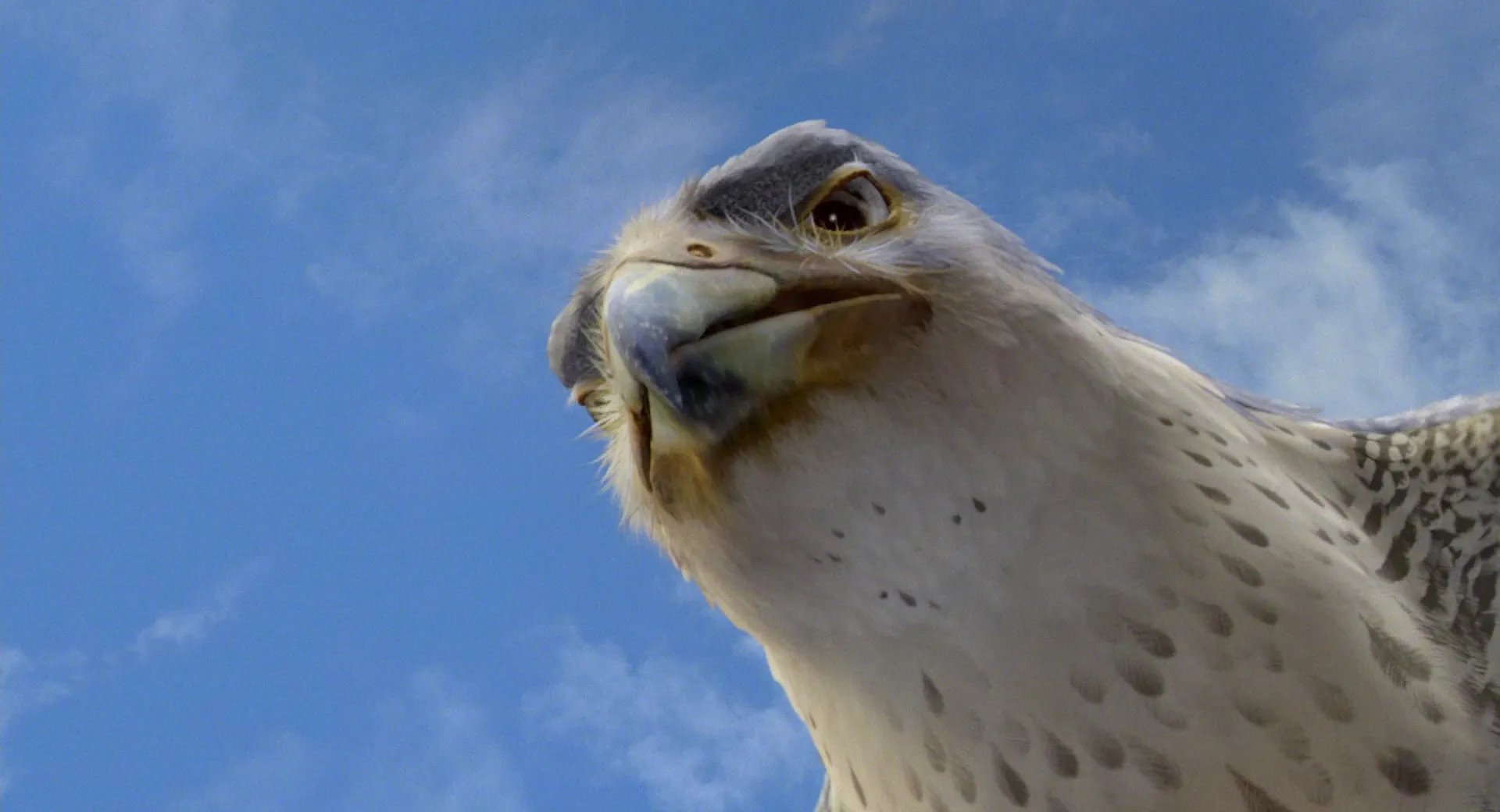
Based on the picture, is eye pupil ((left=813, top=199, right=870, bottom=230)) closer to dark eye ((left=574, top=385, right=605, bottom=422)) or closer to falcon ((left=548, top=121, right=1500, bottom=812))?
falcon ((left=548, top=121, right=1500, bottom=812))

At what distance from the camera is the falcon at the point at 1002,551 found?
1.16m

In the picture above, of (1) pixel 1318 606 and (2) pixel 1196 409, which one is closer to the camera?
(1) pixel 1318 606

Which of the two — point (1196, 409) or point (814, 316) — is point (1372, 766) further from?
point (814, 316)

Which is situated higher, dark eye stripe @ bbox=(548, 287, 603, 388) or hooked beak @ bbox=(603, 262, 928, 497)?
dark eye stripe @ bbox=(548, 287, 603, 388)

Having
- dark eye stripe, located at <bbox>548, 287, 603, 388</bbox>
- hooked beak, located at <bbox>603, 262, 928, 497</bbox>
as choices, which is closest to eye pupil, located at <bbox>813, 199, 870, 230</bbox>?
hooked beak, located at <bbox>603, 262, 928, 497</bbox>

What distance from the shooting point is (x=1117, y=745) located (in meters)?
1.17

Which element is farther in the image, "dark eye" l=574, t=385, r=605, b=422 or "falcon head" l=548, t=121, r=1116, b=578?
"dark eye" l=574, t=385, r=605, b=422

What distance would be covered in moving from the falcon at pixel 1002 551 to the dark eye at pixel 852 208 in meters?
0.09

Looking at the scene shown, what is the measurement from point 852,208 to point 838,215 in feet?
0.08

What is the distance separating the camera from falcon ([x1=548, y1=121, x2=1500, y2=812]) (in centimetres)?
116

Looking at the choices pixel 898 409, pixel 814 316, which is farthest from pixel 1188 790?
pixel 814 316

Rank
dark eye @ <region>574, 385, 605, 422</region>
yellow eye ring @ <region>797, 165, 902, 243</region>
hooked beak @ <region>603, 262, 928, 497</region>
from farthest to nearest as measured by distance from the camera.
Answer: dark eye @ <region>574, 385, 605, 422</region> < yellow eye ring @ <region>797, 165, 902, 243</region> < hooked beak @ <region>603, 262, 928, 497</region>

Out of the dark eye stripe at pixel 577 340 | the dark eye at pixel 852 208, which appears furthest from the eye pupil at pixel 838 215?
the dark eye stripe at pixel 577 340

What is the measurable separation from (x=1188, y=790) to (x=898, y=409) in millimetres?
498
